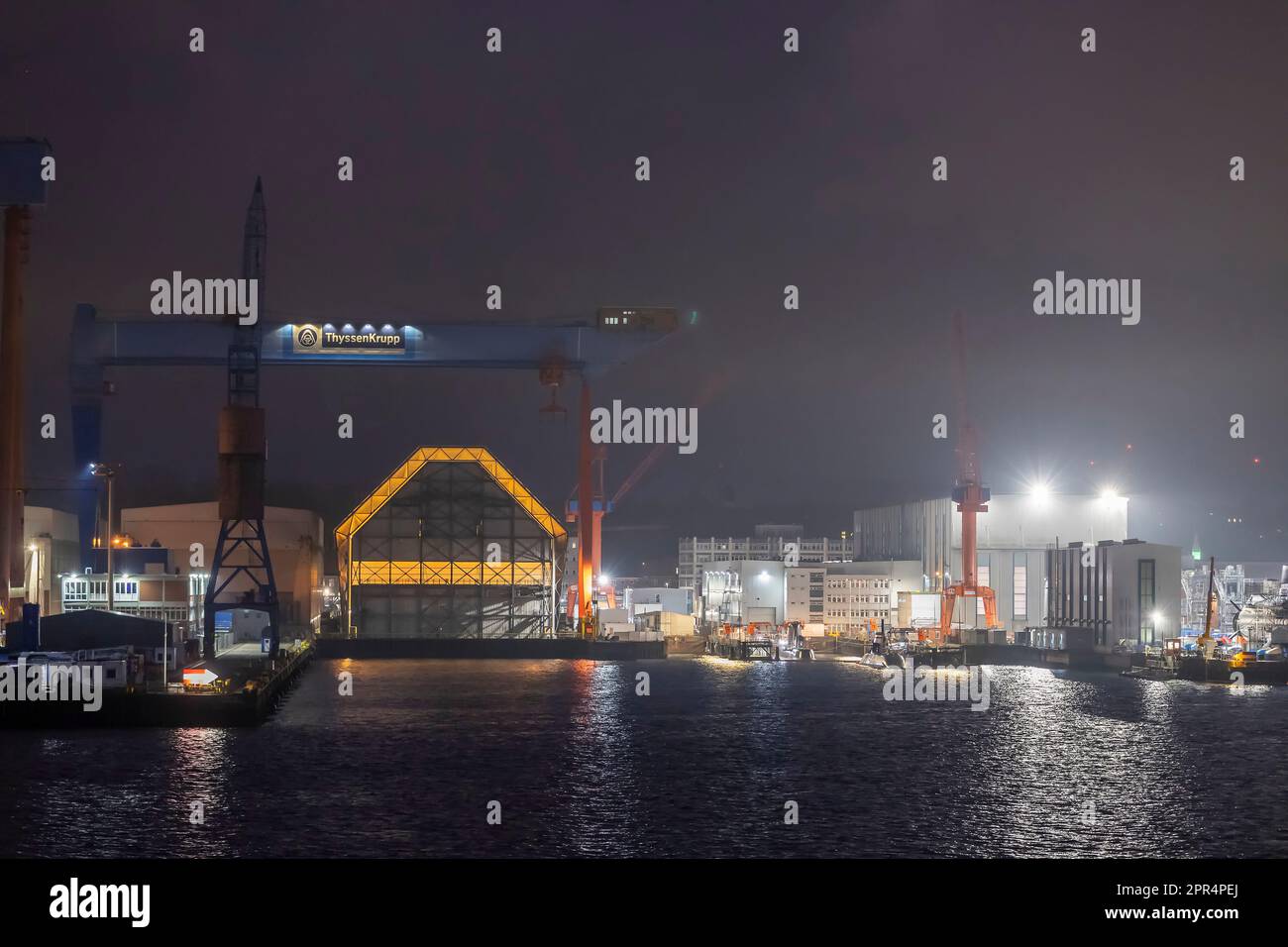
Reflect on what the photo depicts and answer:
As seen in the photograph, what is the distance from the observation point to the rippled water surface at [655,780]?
92.3 feet

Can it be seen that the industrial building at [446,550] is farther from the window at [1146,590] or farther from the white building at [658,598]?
the white building at [658,598]

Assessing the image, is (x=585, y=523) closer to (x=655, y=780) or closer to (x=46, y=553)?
(x=46, y=553)

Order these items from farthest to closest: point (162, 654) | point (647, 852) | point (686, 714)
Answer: point (162, 654), point (686, 714), point (647, 852)

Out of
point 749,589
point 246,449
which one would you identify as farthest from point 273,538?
point 749,589

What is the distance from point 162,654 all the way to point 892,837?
34.6 m

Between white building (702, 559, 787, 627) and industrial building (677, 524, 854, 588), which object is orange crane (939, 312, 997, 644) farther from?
industrial building (677, 524, 854, 588)

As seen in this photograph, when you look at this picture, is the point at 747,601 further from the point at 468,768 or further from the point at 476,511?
the point at 468,768

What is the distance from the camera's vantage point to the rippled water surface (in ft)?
92.3

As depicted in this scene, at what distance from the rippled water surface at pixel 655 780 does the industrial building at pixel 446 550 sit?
18.4m

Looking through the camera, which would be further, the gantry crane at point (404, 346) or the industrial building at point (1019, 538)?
the industrial building at point (1019, 538)

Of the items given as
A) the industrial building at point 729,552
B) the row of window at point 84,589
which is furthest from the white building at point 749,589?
the row of window at point 84,589

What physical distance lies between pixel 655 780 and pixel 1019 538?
7159 centimetres
